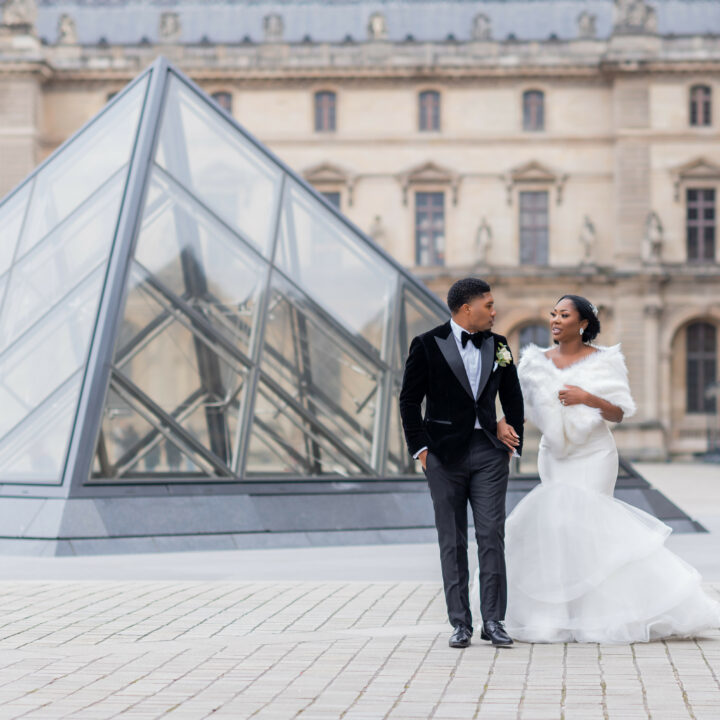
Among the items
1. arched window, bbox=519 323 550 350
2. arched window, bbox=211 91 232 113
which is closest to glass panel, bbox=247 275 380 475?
arched window, bbox=519 323 550 350

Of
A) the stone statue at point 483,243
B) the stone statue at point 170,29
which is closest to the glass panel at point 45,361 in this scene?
the stone statue at point 483,243

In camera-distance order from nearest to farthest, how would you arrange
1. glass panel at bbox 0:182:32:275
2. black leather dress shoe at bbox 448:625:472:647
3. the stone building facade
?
black leather dress shoe at bbox 448:625:472:647 → glass panel at bbox 0:182:32:275 → the stone building facade

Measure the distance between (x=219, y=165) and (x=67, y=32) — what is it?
1391 inches

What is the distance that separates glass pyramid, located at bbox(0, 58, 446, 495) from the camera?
435 inches

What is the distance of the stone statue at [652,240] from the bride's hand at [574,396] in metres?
38.3

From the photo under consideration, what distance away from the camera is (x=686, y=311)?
145 ft

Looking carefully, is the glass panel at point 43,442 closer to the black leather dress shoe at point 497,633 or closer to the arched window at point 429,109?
the black leather dress shoe at point 497,633

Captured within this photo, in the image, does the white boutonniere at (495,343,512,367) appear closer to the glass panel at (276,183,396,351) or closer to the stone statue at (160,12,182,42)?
the glass panel at (276,183,396,351)

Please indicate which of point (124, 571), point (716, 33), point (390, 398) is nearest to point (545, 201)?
point (716, 33)

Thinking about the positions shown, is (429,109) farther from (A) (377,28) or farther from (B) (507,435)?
(B) (507,435)

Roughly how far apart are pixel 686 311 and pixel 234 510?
115 feet

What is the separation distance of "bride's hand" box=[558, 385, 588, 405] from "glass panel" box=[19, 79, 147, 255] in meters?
6.55

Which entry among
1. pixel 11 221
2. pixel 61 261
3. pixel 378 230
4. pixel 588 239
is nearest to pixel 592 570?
pixel 61 261

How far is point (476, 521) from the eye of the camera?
20.5 ft
